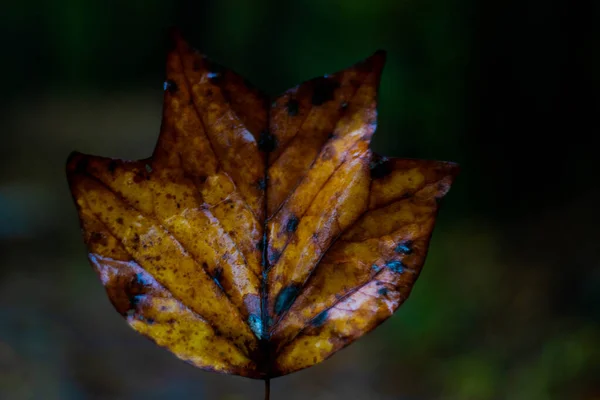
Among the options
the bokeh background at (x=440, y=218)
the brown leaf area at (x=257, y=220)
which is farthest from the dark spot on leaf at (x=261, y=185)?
the bokeh background at (x=440, y=218)

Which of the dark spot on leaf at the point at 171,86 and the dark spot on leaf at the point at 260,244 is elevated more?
the dark spot on leaf at the point at 171,86

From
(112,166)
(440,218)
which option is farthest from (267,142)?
(440,218)

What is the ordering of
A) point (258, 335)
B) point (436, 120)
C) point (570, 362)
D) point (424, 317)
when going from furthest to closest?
point (436, 120) < point (424, 317) < point (570, 362) < point (258, 335)

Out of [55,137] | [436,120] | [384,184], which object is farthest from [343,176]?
[55,137]

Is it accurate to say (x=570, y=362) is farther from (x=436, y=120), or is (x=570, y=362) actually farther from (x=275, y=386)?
(x=436, y=120)

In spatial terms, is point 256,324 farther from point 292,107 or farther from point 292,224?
point 292,107

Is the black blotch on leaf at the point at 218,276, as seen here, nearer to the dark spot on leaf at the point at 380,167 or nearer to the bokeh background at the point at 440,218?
the dark spot on leaf at the point at 380,167
